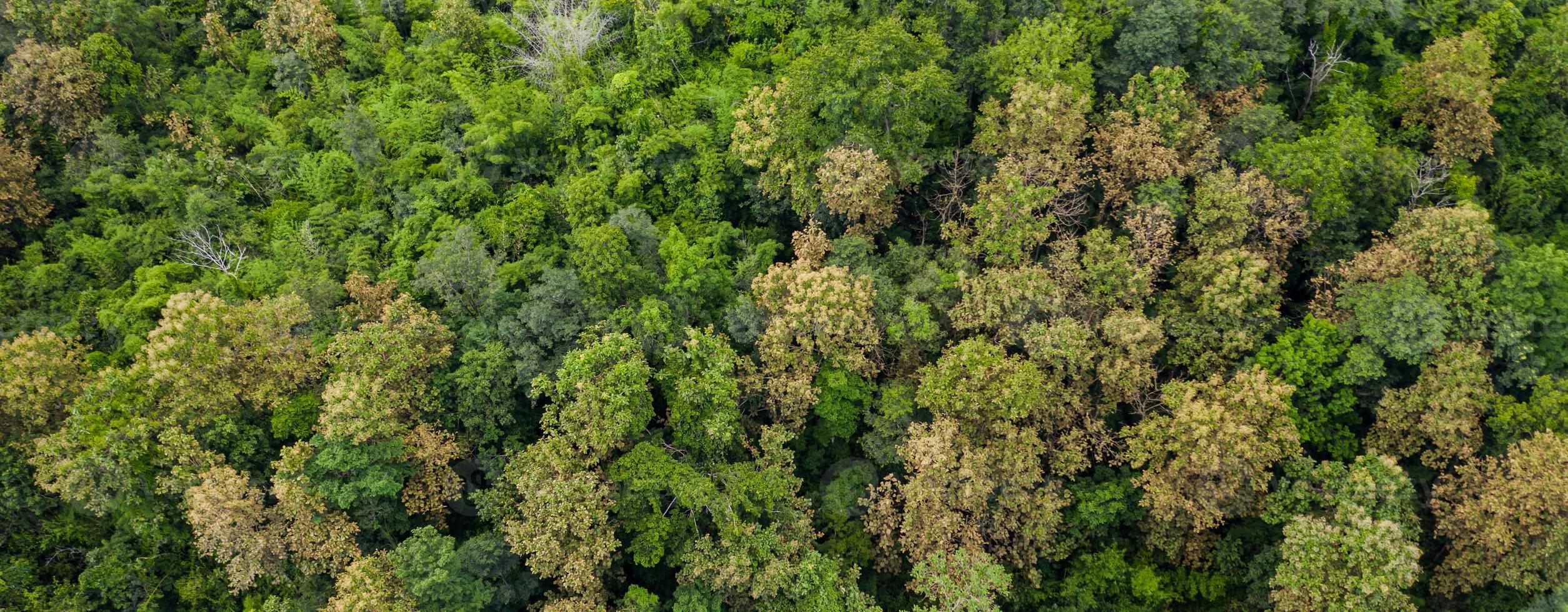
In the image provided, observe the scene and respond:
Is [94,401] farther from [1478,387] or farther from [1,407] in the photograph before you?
[1478,387]

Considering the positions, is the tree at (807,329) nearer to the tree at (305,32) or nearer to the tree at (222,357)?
the tree at (222,357)

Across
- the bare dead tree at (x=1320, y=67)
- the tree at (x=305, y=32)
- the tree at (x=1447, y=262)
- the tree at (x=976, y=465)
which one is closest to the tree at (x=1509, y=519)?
the tree at (x=1447, y=262)

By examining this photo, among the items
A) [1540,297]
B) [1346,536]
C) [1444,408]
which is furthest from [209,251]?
[1540,297]

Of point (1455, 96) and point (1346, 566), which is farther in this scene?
point (1455, 96)

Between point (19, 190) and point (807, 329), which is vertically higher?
point (19, 190)

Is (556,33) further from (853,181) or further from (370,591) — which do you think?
(370,591)

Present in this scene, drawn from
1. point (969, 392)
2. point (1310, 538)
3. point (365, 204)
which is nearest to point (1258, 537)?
point (1310, 538)
